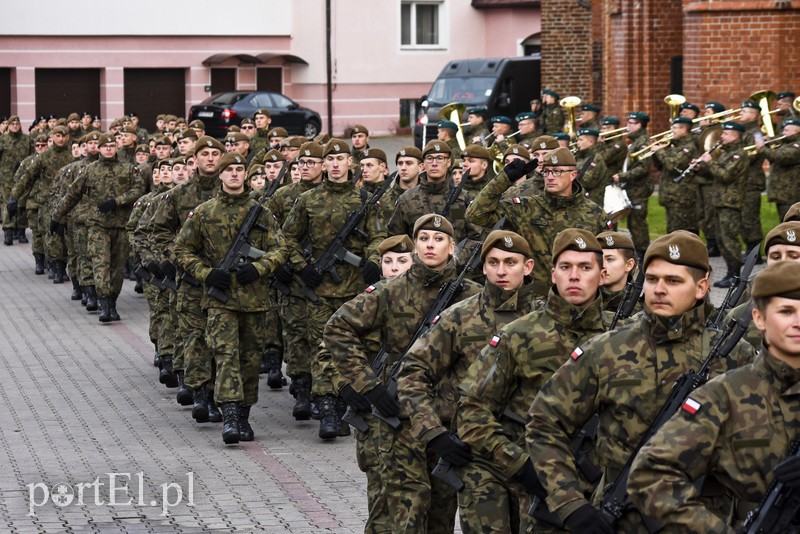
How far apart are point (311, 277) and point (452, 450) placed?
5845 mm

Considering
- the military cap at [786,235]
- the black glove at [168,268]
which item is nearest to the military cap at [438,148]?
the black glove at [168,268]

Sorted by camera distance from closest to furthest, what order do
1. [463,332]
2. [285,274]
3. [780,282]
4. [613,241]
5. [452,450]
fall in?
[780,282]
[452,450]
[463,332]
[613,241]
[285,274]

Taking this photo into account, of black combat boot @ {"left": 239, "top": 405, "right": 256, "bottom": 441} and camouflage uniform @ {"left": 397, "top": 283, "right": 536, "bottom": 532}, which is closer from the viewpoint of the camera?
camouflage uniform @ {"left": 397, "top": 283, "right": 536, "bottom": 532}

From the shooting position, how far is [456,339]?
7.86 metres

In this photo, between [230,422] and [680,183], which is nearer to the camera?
[230,422]

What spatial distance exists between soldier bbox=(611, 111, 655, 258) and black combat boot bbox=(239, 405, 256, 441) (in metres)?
10.1

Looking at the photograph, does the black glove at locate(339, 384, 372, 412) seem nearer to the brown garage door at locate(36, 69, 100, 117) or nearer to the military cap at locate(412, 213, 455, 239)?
the military cap at locate(412, 213, 455, 239)

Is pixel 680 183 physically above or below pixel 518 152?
below

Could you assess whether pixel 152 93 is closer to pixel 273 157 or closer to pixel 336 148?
pixel 273 157

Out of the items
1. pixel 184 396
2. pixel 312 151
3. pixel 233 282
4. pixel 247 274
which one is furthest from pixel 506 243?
pixel 184 396

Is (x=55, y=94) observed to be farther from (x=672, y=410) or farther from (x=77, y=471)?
(x=672, y=410)

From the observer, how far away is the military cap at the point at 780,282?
509cm

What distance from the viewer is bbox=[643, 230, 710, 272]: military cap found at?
6.00 metres

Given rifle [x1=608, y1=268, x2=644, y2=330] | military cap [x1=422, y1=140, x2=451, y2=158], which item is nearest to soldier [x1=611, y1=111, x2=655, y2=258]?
military cap [x1=422, y1=140, x2=451, y2=158]
